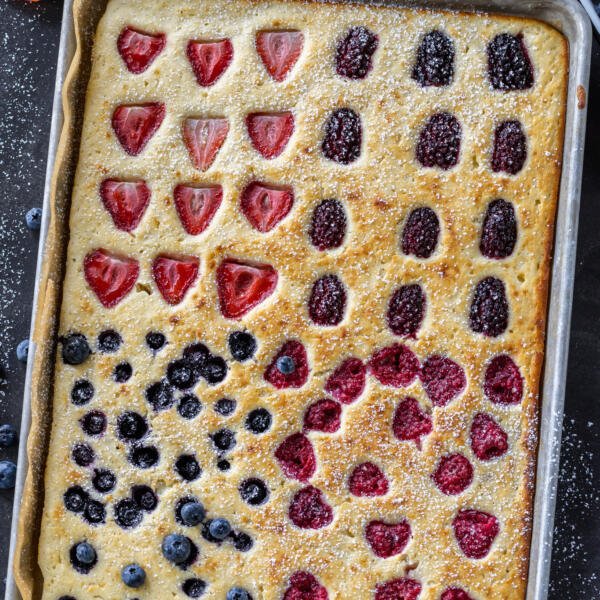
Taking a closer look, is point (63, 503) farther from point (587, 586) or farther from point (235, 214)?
point (587, 586)

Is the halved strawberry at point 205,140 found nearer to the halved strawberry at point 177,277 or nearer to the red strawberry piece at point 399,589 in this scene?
the halved strawberry at point 177,277

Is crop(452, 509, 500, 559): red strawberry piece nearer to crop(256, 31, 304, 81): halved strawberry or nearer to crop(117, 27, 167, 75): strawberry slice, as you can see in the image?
crop(256, 31, 304, 81): halved strawberry

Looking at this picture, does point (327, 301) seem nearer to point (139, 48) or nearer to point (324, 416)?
point (324, 416)

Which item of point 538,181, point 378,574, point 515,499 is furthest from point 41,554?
point 538,181

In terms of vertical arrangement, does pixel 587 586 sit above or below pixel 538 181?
below

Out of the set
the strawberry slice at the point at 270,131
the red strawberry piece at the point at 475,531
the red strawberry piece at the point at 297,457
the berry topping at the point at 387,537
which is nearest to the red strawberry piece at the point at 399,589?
the berry topping at the point at 387,537

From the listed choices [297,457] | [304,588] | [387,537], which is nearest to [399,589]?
[387,537]
